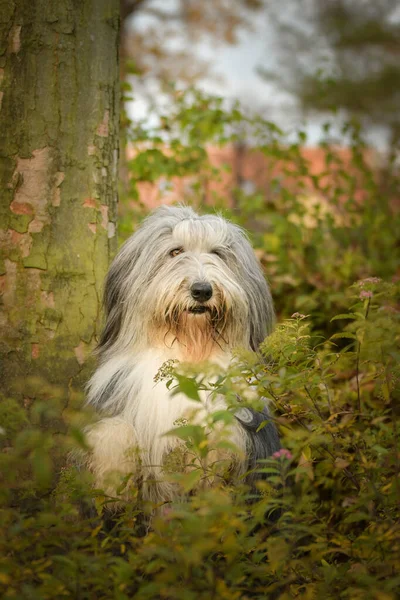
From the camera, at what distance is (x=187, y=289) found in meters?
2.97

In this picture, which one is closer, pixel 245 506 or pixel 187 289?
pixel 245 506

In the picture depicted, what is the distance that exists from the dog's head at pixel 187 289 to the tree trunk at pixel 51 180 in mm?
195

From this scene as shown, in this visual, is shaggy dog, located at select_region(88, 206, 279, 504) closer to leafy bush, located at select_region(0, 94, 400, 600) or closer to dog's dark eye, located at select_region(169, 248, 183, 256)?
dog's dark eye, located at select_region(169, 248, 183, 256)

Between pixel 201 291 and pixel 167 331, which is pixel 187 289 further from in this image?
pixel 167 331

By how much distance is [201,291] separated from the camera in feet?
9.69

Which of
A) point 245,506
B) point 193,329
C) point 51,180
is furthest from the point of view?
point 51,180

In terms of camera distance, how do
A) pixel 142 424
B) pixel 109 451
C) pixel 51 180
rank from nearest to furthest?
pixel 109 451 < pixel 142 424 < pixel 51 180

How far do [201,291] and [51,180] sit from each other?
2.95 feet

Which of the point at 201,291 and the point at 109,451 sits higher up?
the point at 201,291

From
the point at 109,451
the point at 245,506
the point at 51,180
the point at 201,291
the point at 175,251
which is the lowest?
the point at 245,506

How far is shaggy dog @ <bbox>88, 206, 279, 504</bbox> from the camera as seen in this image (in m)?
2.87

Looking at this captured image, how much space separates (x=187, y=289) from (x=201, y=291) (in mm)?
65

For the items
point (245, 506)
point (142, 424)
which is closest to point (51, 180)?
point (142, 424)

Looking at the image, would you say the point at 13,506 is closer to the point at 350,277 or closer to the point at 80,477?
the point at 80,477
